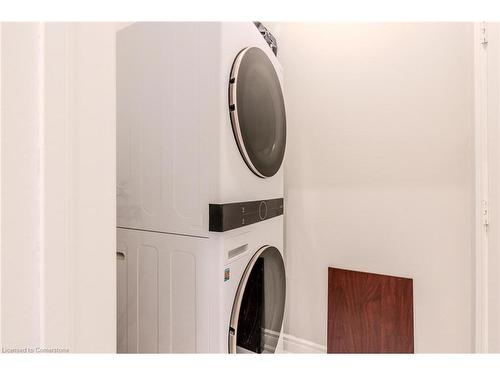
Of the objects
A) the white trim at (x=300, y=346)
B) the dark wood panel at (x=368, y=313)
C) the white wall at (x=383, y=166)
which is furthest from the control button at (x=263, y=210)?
the white trim at (x=300, y=346)

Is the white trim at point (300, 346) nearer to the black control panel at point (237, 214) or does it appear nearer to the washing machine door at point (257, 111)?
the black control panel at point (237, 214)

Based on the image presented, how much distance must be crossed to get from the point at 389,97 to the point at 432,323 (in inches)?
45.5

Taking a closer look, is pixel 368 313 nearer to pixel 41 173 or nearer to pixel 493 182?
pixel 493 182

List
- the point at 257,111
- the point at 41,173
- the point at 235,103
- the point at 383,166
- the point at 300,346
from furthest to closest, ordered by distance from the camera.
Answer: the point at 300,346, the point at 383,166, the point at 257,111, the point at 235,103, the point at 41,173

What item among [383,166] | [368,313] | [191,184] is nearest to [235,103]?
[191,184]

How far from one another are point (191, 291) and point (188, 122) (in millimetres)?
538

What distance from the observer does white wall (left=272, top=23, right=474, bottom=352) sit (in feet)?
4.20

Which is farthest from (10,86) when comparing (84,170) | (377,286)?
(377,286)

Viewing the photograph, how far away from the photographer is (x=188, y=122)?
863 millimetres

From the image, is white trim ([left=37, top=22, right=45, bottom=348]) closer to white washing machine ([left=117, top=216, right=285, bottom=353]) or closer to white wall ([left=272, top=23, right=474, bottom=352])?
white washing machine ([left=117, top=216, right=285, bottom=353])

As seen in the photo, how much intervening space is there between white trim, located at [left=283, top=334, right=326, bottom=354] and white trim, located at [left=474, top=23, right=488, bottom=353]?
2.47 ft

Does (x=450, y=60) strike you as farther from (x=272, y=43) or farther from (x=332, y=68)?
(x=272, y=43)

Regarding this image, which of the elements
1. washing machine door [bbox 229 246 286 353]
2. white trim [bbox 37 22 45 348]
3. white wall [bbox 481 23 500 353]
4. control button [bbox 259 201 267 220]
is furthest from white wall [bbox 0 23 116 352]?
white wall [bbox 481 23 500 353]

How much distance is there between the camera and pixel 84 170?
0.34 meters
